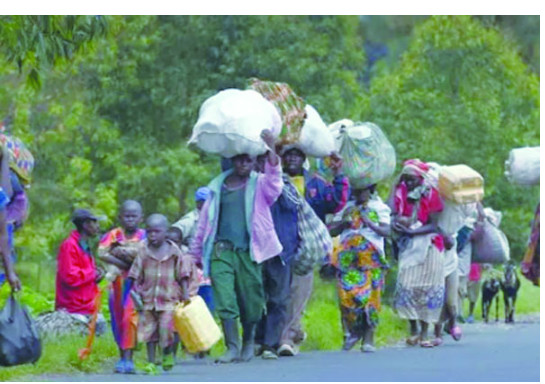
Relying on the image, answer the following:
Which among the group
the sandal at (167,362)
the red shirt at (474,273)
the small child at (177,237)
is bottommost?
the sandal at (167,362)

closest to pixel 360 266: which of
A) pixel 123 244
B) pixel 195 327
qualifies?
pixel 123 244

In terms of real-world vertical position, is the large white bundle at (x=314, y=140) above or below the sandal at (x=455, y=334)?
above

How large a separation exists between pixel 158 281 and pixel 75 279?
13.2 feet

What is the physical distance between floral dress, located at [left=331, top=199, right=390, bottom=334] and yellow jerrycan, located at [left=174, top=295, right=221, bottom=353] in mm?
3125

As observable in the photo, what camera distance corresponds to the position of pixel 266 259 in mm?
16938

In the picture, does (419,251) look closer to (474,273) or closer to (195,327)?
(195,327)

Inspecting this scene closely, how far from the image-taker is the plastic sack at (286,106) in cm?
1766

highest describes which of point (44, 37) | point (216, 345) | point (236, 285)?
point (44, 37)

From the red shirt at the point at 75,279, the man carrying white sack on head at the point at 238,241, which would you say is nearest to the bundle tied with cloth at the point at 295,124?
the man carrying white sack on head at the point at 238,241

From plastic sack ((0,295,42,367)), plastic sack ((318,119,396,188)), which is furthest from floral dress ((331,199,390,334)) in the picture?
plastic sack ((0,295,42,367))

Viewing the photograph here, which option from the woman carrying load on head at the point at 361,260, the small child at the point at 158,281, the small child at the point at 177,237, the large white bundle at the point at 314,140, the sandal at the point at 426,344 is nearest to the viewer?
the small child at the point at 158,281

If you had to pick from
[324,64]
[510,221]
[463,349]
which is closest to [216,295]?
[463,349]

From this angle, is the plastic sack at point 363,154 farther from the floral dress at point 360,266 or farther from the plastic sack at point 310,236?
the plastic sack at point 310,236

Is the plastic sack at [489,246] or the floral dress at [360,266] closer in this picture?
the floral dress at [360,266]
